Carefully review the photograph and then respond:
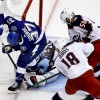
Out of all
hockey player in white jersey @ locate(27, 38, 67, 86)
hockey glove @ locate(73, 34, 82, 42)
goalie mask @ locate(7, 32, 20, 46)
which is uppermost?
hockey glove @ locate(73, 34, 82, 42)

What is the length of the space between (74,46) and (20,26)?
0.58 meters

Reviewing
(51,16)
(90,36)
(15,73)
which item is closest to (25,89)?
(15,73)

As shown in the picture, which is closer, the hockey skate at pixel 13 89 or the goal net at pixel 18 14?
the hockey skate at pixel 13 89

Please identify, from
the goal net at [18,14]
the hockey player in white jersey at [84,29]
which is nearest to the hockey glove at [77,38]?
the hockey player in white jersey at [84,29]

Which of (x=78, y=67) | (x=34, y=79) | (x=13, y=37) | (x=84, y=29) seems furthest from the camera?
(x=34, y=79)

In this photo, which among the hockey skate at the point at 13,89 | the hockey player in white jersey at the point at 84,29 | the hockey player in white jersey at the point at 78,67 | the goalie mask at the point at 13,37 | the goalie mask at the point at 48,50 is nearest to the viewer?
the hockey player in white jersey at the point at 78,67

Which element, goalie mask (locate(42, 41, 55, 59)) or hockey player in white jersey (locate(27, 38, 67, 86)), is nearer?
hockey player in white jersey (locate(27, 38, 67, 86))

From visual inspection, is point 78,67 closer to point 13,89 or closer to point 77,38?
point 77,38

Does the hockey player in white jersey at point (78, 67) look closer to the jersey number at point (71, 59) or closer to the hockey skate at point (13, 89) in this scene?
the jersey number at point (71, 59)

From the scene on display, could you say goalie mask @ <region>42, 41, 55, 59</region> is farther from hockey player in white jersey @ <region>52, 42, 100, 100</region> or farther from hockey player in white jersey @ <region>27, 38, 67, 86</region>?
hockey player in white jersey @ <region>52, 42, 100, 100</region>

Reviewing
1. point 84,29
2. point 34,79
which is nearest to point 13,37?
point 34,79

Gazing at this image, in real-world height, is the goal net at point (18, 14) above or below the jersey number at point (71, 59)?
below

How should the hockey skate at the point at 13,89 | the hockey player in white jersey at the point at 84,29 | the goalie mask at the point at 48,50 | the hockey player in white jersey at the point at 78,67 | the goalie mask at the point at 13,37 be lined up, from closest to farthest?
the hockey player in white jersey at the point at 78,67, the hockey player in white jersey at the point at 84,29, the goalie mask at the point at 13,37, the hockey skate at the point at 13,89, the goalie mask at the point at 48,50

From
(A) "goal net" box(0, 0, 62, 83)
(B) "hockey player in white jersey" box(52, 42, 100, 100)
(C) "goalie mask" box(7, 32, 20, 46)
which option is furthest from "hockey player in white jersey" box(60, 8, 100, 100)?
(A) "goal net" box(0, 0, 62, 83)
